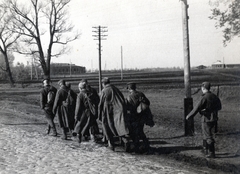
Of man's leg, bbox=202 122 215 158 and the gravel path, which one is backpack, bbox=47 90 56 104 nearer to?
the gravel path

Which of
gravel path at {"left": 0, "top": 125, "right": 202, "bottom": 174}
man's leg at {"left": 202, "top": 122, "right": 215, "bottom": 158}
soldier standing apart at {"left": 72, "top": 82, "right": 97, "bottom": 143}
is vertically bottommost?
gravel path at {"left": 0, "top": 125, "right": 202, "bottom": 174}

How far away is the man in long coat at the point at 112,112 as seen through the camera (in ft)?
28.7

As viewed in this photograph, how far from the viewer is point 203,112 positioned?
8102 mm

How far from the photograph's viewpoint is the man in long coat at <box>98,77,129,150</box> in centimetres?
876

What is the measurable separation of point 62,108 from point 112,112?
8.69 feet

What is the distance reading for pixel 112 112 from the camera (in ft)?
29.5

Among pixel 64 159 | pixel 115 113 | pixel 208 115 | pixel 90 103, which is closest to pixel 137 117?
pixel 115 113

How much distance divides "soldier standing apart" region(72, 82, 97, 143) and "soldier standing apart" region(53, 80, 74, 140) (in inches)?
42.4

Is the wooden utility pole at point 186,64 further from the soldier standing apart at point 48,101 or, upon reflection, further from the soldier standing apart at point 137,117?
the soldier standing apart at point 48,101

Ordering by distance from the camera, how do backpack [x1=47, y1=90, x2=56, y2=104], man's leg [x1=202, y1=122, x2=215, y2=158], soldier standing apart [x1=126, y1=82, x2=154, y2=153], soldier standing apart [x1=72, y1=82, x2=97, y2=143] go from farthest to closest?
backpack [x1=47, y1=90, x2=56, y2=104], soldier standing apart [x1=72, y1=82, x2=97, y2=143], soldier standing apart [x1=126, y1=82, x2=154, y2=153], man's leg [x1=202, y1=122, x2=215, y2=158]

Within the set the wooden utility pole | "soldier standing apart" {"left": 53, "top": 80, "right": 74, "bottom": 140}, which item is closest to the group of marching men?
"soldier standing apart" {"left": 53, "top": 80, "right": 74, "bottom": 140}

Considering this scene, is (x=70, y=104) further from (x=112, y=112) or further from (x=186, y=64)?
(x=186, y=64)

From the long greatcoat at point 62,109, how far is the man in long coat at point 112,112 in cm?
213

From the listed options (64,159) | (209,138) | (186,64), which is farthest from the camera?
(186,64)
